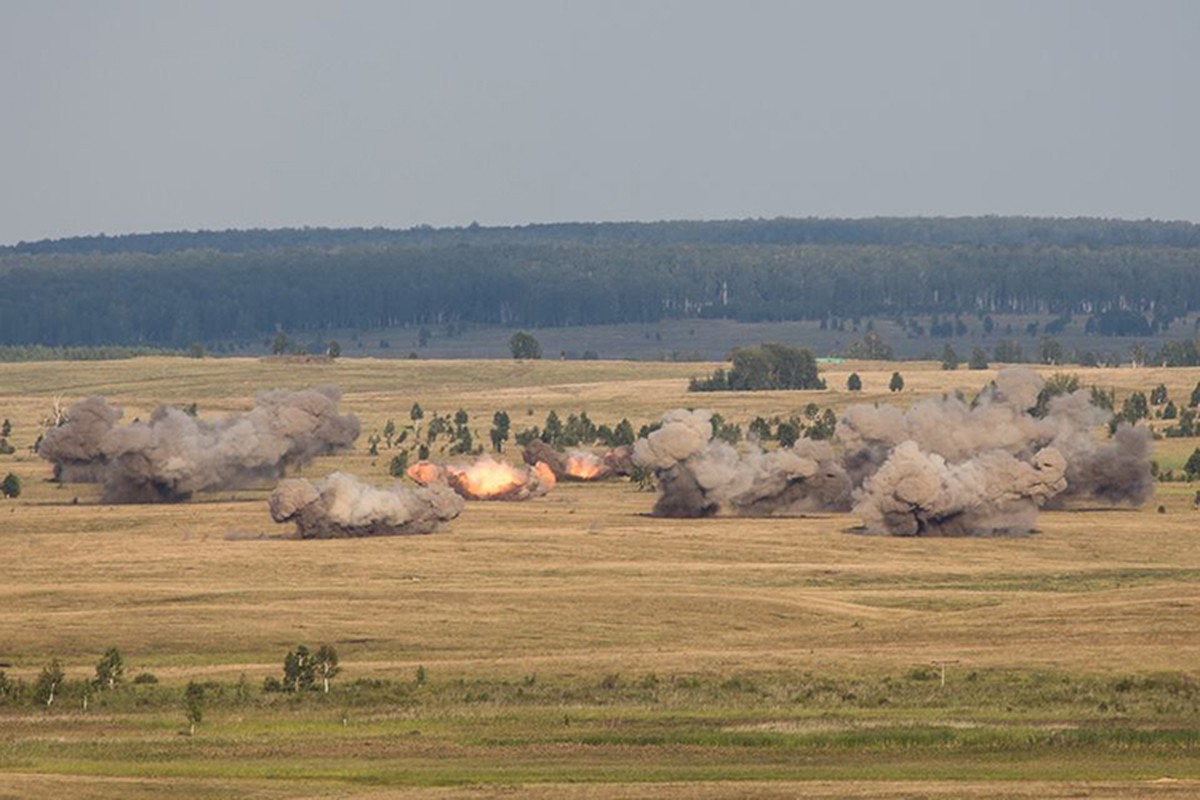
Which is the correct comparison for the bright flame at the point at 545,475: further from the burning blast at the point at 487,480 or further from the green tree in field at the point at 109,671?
the green tree in field at the point at 109,671

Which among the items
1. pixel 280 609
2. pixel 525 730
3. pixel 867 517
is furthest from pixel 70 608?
pixel 867 517

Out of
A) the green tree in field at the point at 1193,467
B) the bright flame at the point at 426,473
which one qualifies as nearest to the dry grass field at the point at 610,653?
the bright flame at the point at 426,473

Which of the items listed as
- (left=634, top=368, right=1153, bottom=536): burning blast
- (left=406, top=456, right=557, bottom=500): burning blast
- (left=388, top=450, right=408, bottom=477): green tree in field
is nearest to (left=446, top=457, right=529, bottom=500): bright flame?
(left=406, top=456, right=557, bottom=500): burning blast

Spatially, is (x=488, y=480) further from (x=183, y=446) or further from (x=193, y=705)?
(x=193, y=705)

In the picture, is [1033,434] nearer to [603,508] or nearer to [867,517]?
[867,517]

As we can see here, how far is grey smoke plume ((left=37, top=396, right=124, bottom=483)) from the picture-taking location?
593 ft

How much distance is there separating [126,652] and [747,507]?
67.9 m

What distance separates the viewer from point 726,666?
9794 centimetres

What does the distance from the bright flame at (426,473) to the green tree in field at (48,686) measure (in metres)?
83.9

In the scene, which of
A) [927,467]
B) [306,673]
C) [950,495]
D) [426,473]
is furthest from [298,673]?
[426,473]

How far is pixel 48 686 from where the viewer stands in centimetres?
9100

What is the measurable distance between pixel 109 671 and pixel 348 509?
2226 inches

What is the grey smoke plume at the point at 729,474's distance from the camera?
6432 inches

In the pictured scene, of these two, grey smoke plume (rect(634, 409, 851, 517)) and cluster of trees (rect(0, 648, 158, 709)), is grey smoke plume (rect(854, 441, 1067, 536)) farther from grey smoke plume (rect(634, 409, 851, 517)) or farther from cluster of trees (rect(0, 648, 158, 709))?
cluster of trees (rect(0, 648, 158, 709))
